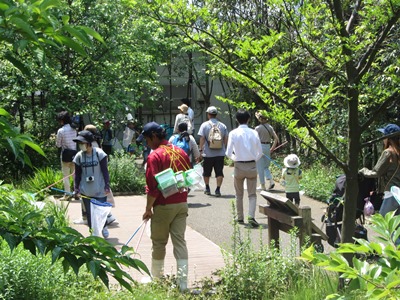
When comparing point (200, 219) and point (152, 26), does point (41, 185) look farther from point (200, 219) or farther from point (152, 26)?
point (152, 26)

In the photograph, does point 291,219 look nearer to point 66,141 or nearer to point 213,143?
point 213,143

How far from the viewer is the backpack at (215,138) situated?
43.8 ft

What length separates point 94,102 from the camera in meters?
16.8

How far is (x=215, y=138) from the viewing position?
1334 cm

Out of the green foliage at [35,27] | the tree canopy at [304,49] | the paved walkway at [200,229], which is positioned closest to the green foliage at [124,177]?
the paved walkway at [200,229]

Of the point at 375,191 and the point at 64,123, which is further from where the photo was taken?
the point at 64,123

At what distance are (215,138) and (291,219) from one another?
6.47 metres

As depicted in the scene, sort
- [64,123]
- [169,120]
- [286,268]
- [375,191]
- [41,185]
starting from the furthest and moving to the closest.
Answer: [169,120]
[41,185]
[64,123]
[375,191]
[286,268]

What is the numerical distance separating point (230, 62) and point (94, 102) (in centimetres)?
1224

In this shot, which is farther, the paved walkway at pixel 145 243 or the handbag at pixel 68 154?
the handbag at pixel 68 154

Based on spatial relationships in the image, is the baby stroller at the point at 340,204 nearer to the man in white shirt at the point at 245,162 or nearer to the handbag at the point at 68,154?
the man in white shirt at the point at 245,162

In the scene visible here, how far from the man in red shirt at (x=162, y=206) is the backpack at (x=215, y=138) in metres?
6.22

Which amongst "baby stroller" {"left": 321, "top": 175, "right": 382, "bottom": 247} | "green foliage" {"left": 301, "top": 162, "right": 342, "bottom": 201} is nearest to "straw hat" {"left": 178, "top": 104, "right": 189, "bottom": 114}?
"green foliage" {"left": 301, "top": 162, "right": 342, "bottom": 201}

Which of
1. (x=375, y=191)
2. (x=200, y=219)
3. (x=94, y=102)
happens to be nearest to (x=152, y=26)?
(x=94, y=102)
